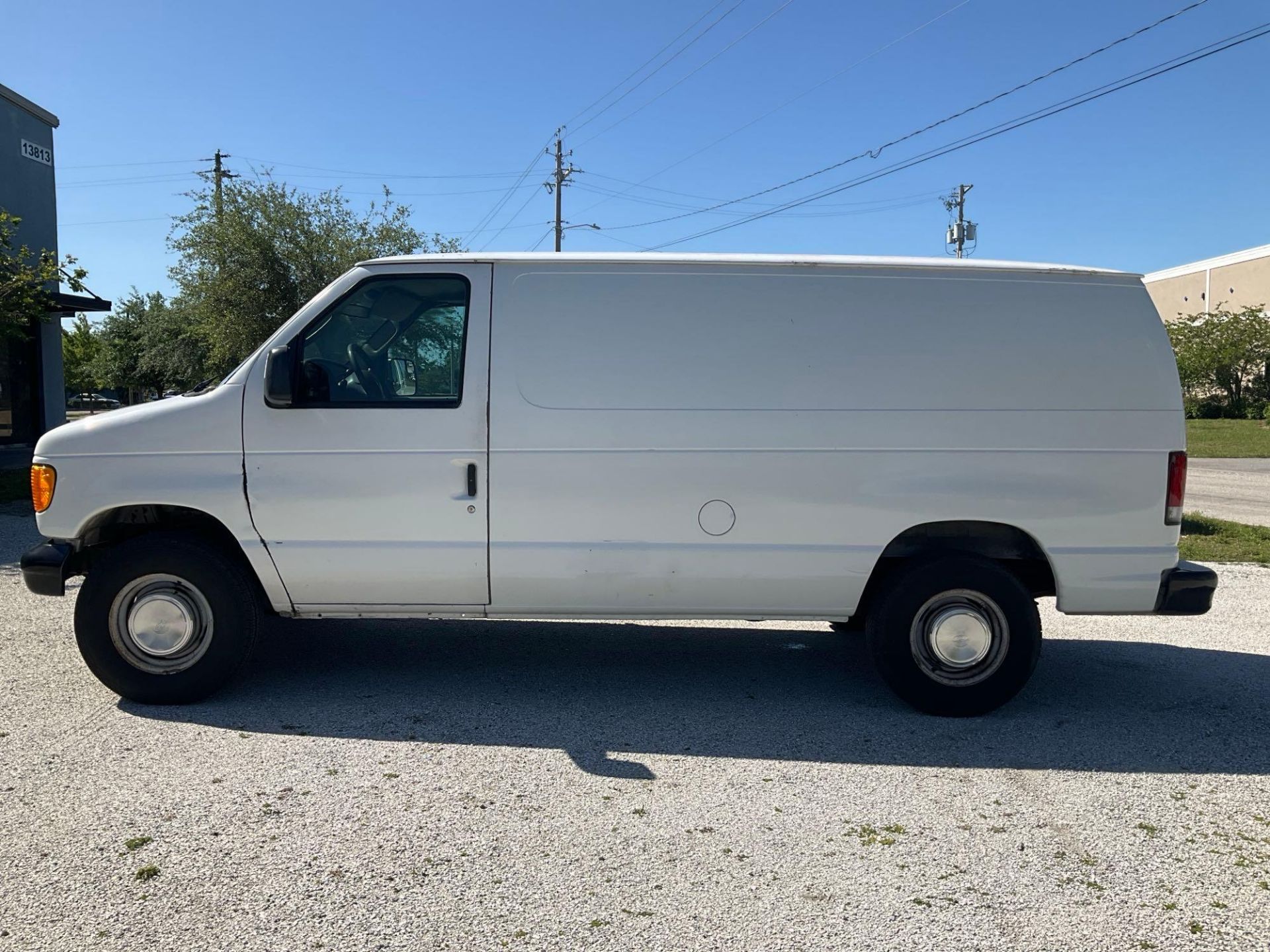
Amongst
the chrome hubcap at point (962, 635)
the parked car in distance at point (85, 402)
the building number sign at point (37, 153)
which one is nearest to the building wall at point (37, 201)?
the building number sign at point (37, 153)

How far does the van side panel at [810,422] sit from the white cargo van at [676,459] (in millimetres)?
13

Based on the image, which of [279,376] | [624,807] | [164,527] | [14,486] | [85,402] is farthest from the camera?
[85,402]

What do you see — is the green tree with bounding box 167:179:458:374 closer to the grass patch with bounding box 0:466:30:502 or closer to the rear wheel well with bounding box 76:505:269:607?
the grass patch with bounding box 0:466:30:502

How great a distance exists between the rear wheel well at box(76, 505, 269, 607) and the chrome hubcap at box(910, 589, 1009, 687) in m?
3.39

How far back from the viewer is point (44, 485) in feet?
15.7

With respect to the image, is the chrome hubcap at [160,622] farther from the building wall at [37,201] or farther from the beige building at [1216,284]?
the beige building at [1216,284]

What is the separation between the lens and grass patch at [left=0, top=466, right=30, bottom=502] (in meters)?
13.6

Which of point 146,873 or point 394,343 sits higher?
point 394,343

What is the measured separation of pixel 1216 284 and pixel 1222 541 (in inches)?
1998

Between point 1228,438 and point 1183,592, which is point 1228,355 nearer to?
point 1228,438

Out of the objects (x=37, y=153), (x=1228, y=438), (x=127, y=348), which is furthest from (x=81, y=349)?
(x=1228, y=438)

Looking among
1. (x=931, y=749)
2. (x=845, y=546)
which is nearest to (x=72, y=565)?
(x=845, y=546)

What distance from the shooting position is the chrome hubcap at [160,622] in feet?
15.7

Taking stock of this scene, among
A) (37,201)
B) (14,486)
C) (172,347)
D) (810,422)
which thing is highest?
(37,201)
